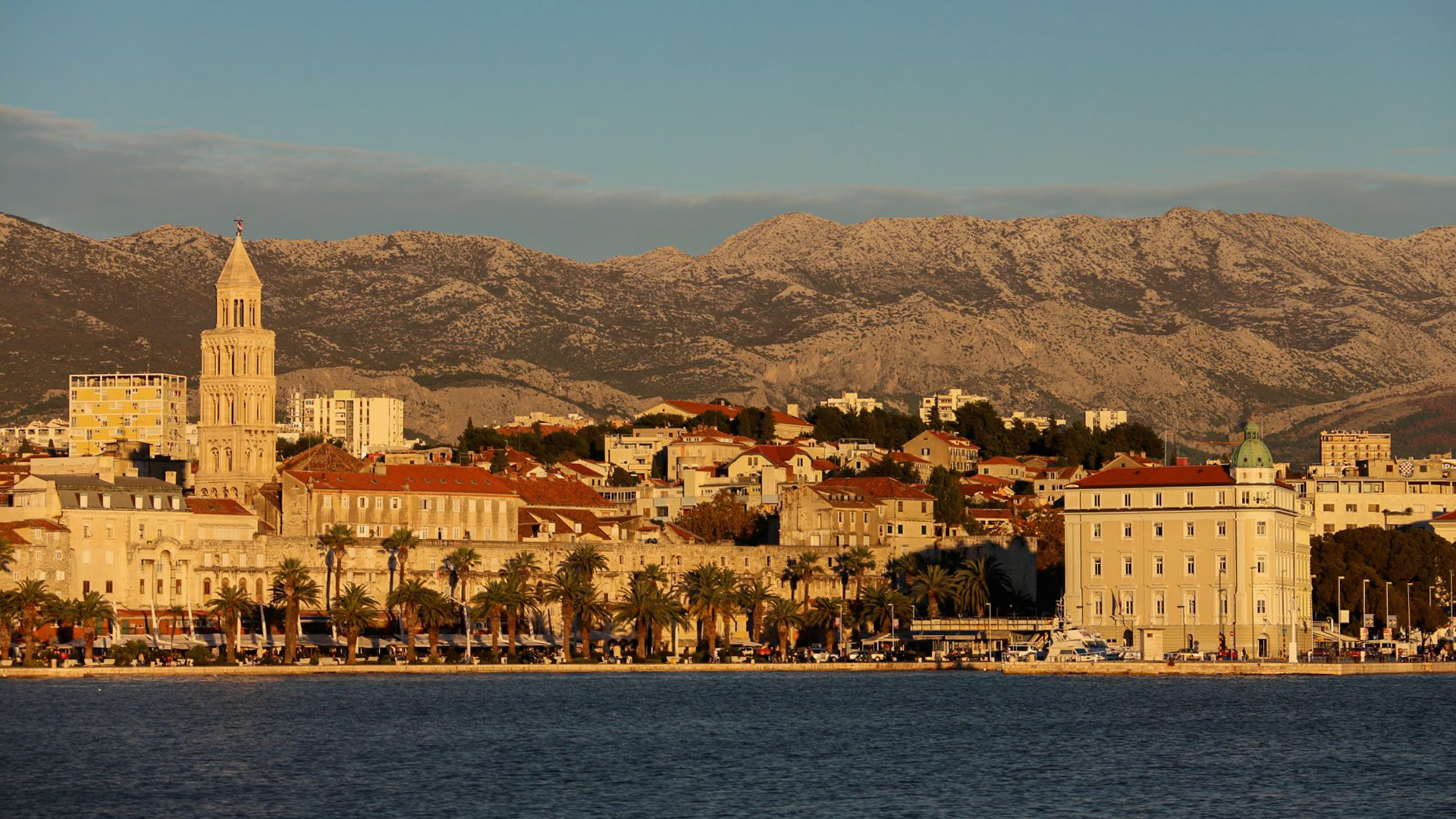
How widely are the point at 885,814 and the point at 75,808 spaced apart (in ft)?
70.1

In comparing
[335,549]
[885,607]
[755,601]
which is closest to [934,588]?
[885,607]

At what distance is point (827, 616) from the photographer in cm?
14212

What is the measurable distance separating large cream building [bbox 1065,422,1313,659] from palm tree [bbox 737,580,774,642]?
17.6 meters

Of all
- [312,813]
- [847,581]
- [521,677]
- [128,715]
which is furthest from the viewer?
[847,581]

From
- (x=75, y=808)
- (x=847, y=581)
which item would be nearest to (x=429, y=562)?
(x=847, y=581)

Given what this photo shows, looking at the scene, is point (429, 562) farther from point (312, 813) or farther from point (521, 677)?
point (312, 813)

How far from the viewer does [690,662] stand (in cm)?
13075

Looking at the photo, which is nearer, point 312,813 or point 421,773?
point 312,813

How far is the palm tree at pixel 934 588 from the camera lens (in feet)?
467

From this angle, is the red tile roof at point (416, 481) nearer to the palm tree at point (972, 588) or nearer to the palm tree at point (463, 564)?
the palm tree at point (463, 564)

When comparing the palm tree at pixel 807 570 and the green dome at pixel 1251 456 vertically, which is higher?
the green dome at pixel 1251 456

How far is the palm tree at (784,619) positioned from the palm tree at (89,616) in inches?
1482

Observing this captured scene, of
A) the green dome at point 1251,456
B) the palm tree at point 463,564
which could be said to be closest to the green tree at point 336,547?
the palm tree at point 463,564

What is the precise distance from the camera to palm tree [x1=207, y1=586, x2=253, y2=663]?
12100 cm
